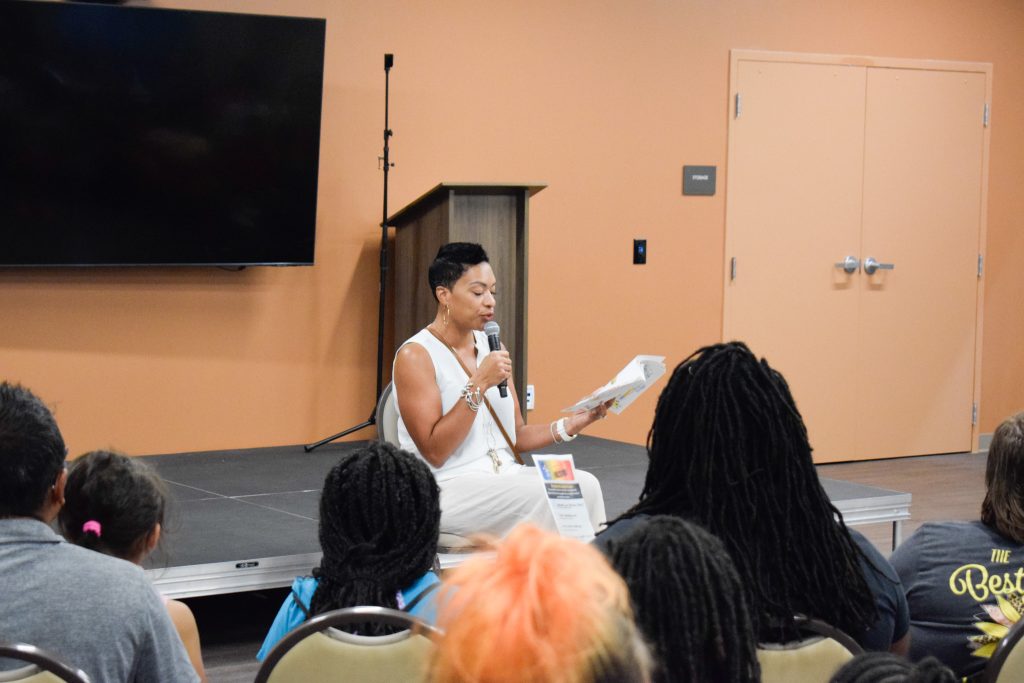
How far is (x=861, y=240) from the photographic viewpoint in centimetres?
688

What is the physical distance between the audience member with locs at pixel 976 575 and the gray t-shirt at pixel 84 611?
52.8 inches

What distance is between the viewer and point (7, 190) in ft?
16.1

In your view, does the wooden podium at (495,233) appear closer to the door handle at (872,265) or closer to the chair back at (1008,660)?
the door handle at (872,265)

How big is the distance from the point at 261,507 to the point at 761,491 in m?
2.75

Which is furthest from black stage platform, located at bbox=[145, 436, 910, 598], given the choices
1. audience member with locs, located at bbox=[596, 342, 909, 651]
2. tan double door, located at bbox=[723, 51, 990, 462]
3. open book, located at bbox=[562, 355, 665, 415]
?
tan double door, located at bbox=[723, 51, 990, 462]

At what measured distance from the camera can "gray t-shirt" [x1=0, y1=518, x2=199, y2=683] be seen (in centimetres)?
170

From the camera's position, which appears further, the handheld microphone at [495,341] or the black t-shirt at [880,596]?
the handheld microphone at [495,341]

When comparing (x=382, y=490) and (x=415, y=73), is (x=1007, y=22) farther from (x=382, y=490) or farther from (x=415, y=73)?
(x=382, y=490)

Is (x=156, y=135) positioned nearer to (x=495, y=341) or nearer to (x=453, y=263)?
(x=453, y=263)

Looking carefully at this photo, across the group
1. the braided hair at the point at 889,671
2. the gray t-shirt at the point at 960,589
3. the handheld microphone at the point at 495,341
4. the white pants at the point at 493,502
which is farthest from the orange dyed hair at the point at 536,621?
the handheld microphone at the point at 495,341

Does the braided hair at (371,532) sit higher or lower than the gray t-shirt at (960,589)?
higher

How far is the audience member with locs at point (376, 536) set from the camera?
1849mm

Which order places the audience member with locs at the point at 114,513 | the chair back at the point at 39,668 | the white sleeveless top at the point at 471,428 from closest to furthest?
the chair back at the point at 39,668 → the audience member with locs at the point at 114,513 → the white sleeveless top at the point at 471,428

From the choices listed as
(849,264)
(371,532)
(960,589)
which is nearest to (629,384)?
(960,589)
